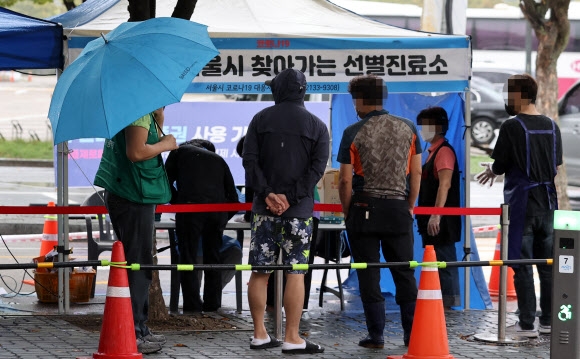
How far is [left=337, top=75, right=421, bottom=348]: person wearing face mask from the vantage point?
8305 millimetres

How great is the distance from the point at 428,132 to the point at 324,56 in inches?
48.2

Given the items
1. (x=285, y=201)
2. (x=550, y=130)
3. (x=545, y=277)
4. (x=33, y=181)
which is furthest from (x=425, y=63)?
(x=33, y=181)

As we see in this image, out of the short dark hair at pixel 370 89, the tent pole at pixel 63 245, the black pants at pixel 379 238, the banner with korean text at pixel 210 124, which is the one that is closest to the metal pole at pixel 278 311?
the black pants at pixel 379 238

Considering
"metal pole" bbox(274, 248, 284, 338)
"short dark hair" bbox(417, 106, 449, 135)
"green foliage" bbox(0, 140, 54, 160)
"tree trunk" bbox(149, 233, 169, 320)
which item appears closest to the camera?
"metal pole" bbox(274, 248, 284, 338)

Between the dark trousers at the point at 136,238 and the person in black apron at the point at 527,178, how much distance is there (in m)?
3.10

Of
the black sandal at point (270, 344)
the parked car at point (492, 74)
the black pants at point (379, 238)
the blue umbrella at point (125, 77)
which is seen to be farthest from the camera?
the parked car at point (492, 74)

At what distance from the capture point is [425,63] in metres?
10.1

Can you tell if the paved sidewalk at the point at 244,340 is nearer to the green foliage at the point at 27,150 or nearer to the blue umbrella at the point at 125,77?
the blue umbrella at the point at 125,77

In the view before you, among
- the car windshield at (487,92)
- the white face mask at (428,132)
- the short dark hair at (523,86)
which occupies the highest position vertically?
the car windshield at (487,92)

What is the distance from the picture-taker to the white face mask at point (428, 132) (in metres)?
10.3

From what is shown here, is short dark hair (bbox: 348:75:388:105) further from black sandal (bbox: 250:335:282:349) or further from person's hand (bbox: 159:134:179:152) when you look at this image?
black sandal (bbox: 250:335:282:349)

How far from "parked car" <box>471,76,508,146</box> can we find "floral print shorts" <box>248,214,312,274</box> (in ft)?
92.1

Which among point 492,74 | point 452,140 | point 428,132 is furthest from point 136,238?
point 492,74

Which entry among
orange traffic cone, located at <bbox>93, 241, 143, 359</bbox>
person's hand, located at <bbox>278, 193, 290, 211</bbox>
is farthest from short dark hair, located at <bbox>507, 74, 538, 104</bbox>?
orange traffic cone, located at <bbox>93, 241, 143, 359</bbox>
